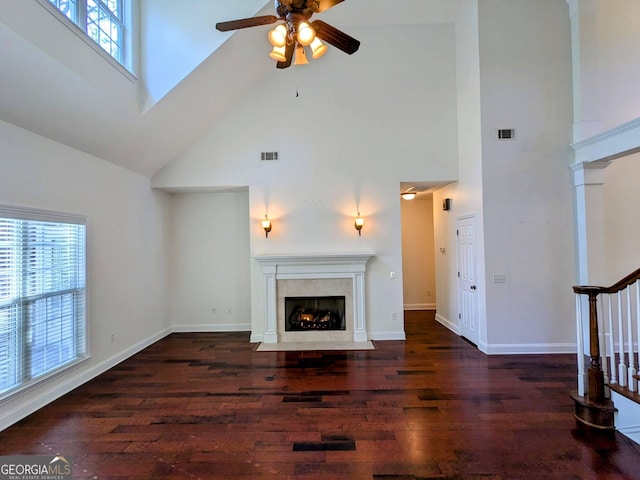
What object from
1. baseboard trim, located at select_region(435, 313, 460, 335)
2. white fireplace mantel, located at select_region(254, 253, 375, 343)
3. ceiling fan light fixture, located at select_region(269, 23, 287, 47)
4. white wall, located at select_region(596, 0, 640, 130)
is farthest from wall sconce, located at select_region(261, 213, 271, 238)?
white wall, located at select_region(596, 0, 640, 130)

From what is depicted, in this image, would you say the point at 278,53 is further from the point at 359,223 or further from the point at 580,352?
the point at 580,352

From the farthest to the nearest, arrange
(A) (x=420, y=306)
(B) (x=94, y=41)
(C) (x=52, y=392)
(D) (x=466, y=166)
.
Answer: (A) (x=420, y=306), (D) (x=466, y=166), (C) (x=52, y=392), (B) (x=94, y=41)

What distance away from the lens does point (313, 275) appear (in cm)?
531

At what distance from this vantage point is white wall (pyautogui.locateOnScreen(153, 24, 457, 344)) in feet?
17.6

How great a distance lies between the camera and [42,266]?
3357 mm

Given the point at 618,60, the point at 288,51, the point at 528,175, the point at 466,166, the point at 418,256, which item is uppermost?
the point at 618,60

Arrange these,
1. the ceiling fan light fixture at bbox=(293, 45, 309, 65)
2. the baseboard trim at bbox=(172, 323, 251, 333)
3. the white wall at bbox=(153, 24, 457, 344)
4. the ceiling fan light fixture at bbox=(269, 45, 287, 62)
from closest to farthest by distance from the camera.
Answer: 1. the ceiling fan light fixture at bbox=(269, 45, 287, 62)
2. the ceiling fan light fixture at bbox=(293, 45, 309, 65)
3. the white wall at bbox=(153, 24, 457, 344)
4. the baseboard trim at bbox=(172, 323, 251, 333)

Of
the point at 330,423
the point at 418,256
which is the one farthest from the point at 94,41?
the point at 418,256

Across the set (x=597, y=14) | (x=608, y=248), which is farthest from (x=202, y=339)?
(x=597, y=14)

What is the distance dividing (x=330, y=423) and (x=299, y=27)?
11.4ft

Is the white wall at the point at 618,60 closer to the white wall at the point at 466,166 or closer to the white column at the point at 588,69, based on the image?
the white column at the point at 588,69

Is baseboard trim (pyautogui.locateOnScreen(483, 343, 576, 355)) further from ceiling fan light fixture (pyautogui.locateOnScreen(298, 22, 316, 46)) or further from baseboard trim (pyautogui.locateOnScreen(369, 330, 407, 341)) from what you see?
ceiling fan light fixture (pyautogui.locateOnScreen(298, 22, 316, 46))

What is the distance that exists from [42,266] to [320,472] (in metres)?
3.41

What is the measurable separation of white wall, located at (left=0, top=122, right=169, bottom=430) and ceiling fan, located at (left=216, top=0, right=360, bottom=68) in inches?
93.3
